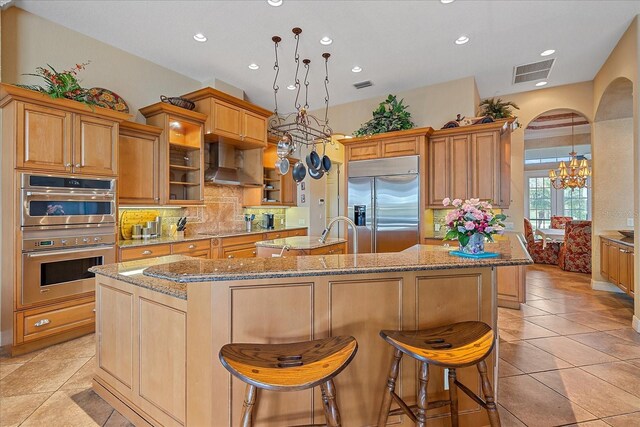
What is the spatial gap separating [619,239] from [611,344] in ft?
6.99

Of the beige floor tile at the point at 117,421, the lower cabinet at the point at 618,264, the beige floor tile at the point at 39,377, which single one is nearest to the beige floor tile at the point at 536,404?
the beige floor tile at the point at 117,421

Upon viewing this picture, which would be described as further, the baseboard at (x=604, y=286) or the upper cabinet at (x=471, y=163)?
the baseboard at (x=604, y=286)

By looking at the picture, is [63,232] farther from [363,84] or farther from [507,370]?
[363,84]

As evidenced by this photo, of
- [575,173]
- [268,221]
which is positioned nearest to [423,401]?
[268,221]

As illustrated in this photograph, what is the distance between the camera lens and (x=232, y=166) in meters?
5.18

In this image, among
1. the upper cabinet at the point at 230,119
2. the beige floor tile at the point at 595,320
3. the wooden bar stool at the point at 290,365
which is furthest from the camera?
the upper cabinet at the point at 230,119

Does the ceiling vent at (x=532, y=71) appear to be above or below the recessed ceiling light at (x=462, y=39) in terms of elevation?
above

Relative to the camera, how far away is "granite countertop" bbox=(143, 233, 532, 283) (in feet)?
4.62

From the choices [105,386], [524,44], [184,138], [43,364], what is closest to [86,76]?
[184,138]

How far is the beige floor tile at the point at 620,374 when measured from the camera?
7.51 feet

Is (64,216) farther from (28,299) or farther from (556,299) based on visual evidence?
(556,299)

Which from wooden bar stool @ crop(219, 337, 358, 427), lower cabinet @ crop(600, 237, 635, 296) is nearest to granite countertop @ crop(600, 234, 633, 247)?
lower cabinet @ crop(600, 237, 635, 296)

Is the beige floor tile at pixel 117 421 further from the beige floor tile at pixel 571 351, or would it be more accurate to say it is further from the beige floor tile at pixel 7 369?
the beige floor tile at pixel 571 351

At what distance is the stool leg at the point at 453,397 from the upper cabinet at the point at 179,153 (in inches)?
146
